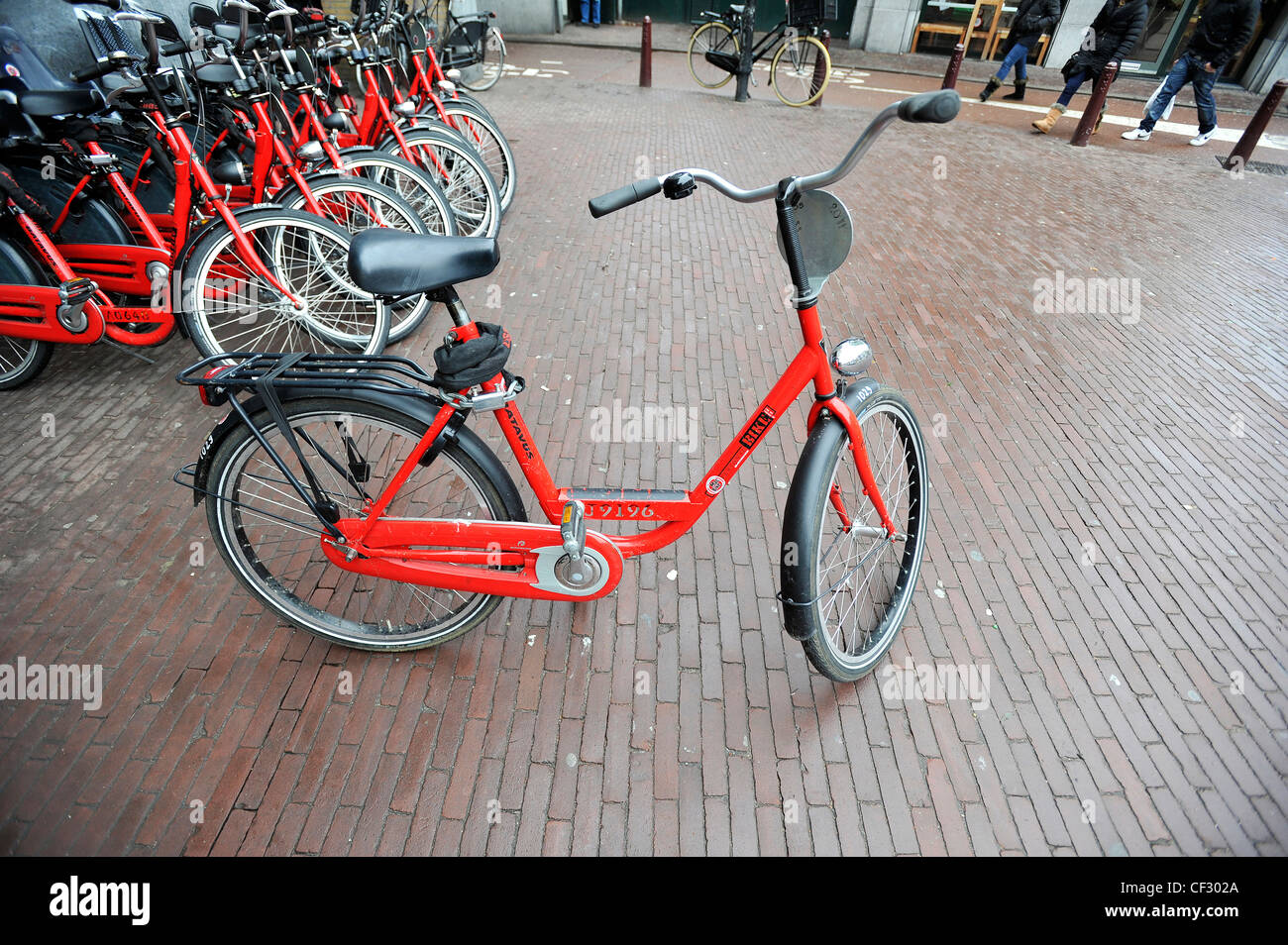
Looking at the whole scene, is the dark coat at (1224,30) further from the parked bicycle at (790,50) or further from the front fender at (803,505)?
the front fender at (803,505)

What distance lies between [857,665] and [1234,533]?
7.92 ft

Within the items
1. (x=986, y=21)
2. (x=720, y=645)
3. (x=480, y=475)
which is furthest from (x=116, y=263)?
(x=986, y=21)

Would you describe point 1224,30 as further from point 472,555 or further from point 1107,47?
point 472,555

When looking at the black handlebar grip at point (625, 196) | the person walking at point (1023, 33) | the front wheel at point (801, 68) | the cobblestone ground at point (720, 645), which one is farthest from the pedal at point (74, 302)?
the person walking at point (1023, 33)

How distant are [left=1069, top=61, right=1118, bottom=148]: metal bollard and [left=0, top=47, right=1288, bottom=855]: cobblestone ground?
606 centimetres

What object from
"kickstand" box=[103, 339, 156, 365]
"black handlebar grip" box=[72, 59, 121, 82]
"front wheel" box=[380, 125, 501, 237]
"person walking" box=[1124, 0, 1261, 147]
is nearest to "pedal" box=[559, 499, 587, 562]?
"front wheel" box=[380, 125, 501, 237]

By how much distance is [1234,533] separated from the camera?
3244 millimetres

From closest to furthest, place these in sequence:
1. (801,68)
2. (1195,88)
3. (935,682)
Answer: (935,682) → (1195,88) → (801,68)

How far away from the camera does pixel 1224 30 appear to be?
29.0 ft

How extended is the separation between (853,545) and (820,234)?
1.33 m

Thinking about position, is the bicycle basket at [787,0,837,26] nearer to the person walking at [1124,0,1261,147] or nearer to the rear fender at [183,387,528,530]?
the person walking at [1124,0,1261,147]
